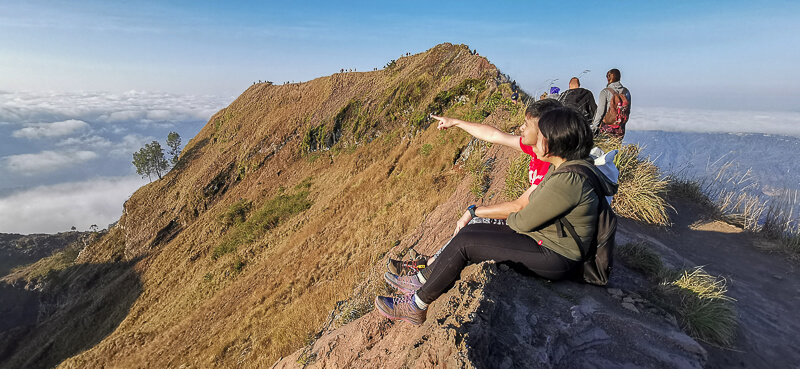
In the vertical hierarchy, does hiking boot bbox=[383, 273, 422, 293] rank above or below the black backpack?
below

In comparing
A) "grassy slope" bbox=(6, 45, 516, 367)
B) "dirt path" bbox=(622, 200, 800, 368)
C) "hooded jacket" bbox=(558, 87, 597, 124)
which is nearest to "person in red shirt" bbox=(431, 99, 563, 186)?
"dirt path" bbox=(622, 200, 800, 368)

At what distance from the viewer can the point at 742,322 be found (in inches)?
163

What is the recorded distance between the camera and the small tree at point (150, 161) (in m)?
54.4

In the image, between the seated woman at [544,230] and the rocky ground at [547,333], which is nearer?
the rocky ground at [547,333]

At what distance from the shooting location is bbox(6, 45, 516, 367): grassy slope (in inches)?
350

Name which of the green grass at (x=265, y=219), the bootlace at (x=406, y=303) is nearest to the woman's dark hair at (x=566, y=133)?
the bootlace at (x=406, y=303)

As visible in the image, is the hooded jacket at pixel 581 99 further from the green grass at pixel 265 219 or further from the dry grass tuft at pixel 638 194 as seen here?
the green grass at pixel 265 219

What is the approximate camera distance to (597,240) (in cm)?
301

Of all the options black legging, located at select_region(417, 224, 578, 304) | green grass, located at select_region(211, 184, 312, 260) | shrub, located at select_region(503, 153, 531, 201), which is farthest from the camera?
green grass, located at select_region(211, 184, 312, 260)

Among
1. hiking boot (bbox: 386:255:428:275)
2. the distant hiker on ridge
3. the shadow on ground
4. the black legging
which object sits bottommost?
the shadow on ground

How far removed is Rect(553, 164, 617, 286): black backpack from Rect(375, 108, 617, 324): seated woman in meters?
0.04

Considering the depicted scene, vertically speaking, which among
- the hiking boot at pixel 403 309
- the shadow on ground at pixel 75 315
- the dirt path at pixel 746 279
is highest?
the hiking boot at pixel 403 309

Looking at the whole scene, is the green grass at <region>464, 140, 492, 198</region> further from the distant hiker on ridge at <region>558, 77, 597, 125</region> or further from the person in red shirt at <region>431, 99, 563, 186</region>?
the person in red shirt at <region>431, 99, 563, 186</region>

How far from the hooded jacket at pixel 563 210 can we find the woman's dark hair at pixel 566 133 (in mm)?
100
